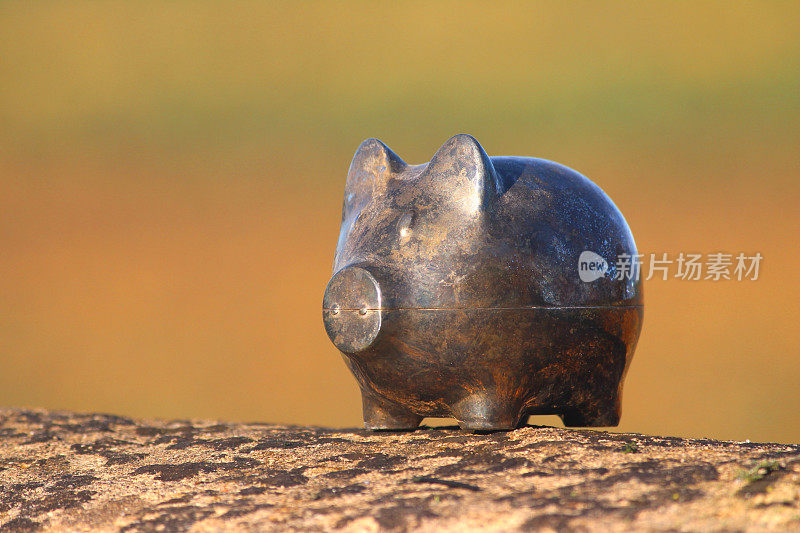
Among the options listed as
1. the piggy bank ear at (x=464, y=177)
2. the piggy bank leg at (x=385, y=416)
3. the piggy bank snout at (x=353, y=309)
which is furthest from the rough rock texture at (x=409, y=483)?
the piggy bank ear at (x=464, y=177)

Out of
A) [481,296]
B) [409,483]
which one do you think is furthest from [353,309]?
[409,483]

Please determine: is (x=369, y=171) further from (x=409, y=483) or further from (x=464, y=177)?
(x=409, y=483)

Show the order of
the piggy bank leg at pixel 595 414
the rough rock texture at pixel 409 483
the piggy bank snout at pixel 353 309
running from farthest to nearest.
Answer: the piggy bank leg at pixel 595 414 → the piggy bank snout at pixel 353 309 → the rough rock texture at pixel 409 483

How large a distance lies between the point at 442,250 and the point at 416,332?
0.43 meters

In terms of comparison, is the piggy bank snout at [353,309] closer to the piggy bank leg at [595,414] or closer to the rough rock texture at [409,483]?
the rough rock texture at [409,483]

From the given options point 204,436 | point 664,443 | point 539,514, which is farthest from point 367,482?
point 204,436

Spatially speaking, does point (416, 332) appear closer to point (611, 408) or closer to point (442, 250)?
point (442, 250)

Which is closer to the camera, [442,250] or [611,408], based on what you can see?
[442,250]

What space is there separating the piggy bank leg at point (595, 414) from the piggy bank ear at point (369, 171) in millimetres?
1673

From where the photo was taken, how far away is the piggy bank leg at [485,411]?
4207 millimetres

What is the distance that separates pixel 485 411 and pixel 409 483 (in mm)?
734

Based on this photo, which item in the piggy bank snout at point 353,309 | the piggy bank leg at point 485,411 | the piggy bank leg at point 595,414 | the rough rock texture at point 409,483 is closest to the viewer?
the rough rock texture at point 409,483

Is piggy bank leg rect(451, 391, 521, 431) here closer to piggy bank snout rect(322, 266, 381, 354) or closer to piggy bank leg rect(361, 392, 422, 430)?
piggy bank leg rect(361, 392, 422, 430)

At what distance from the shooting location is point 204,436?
212 inches
